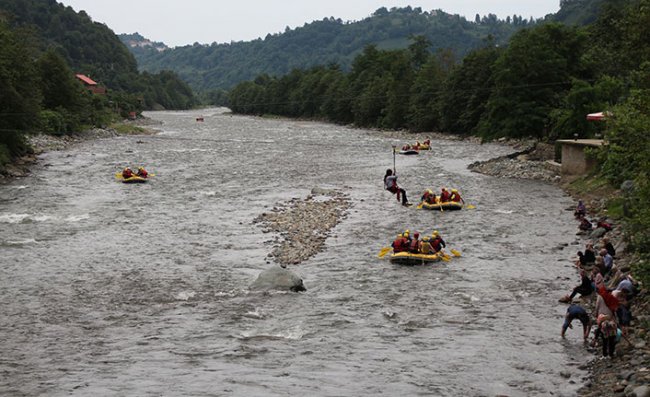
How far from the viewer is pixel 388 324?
63.8 feet

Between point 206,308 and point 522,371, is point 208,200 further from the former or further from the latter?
point 522,371

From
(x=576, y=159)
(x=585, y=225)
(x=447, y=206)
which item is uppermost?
(x=576, y=159)

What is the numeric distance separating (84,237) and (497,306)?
18996 mm

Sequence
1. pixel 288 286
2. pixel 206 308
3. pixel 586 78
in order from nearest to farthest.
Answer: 1. pixel 206 308
2. pixel 288 286
3. pixel 586 78

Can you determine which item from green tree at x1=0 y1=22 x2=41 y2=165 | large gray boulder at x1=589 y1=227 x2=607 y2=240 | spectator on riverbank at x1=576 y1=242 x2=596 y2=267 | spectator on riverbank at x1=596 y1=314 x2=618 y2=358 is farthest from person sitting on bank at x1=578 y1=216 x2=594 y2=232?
green tree at x1=0 y1=22 x2=41 y2=165

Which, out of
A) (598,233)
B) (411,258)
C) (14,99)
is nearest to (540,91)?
(598,233)

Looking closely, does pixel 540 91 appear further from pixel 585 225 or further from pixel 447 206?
pixel 585 225

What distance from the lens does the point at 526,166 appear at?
5356cm

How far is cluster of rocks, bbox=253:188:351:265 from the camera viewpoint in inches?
1108

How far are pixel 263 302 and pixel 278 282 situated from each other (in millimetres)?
1418

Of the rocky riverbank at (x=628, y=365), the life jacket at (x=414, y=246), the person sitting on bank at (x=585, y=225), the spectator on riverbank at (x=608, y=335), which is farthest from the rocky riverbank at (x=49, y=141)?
the spectator on riverbank at (x=608, y=335)

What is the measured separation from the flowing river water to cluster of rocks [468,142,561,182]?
718 centimetres

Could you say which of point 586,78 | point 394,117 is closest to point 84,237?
point 586,78

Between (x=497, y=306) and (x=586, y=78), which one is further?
(x=586, y=78)
